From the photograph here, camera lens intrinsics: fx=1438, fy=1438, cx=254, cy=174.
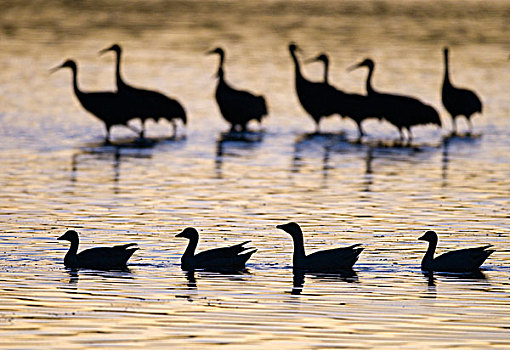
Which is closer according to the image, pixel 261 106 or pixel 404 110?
pixel 404 110

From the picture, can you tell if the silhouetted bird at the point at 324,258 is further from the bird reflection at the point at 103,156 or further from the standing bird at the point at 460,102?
the standing bird at the point at 460,102

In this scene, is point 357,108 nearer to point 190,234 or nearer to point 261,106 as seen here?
point 261,106

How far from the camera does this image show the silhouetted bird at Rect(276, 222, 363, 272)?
1584 centimetres

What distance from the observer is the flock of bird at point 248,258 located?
15844 millimetres

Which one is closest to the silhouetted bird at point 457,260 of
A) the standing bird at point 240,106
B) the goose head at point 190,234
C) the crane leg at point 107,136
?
the goose head at point 190,234

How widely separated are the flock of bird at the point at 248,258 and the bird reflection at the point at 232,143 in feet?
30.9

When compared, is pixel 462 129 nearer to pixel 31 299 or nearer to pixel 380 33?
pixel 31 299

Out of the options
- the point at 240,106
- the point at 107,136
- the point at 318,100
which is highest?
the point at 318,100

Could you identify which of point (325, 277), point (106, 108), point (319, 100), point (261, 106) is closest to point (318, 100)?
point (319, 100)

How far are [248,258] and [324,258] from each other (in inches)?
33.8

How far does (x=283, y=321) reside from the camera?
520 inches

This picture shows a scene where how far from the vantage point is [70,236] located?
53.9ft

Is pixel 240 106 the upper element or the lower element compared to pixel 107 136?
upper

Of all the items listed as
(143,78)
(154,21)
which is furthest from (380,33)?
(143,78)
